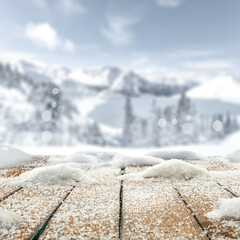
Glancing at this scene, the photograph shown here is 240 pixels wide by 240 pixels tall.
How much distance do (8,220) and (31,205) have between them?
142 millimetres

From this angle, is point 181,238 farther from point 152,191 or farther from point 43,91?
point 43,91

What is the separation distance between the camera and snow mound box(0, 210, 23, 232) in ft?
1.88

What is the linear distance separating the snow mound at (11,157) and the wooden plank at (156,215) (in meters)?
0.81

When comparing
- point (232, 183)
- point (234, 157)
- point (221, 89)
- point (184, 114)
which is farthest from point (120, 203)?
Answer: point (221, 89)

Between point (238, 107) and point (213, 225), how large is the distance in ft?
336

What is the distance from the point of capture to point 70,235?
54 cm

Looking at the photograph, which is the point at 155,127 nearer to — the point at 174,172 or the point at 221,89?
the point at 174,172

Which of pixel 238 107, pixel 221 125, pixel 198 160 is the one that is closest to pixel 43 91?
pixel 221 125

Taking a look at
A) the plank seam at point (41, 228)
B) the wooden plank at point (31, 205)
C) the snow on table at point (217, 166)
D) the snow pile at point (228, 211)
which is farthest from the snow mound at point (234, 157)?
the plank seam at point (41, 228)

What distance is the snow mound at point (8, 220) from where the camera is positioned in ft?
1.88

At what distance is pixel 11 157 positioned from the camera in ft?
4.59

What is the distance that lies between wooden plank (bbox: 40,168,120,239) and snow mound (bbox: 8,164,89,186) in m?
0.10

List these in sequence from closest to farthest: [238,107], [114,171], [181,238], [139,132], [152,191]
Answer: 1. [181,238]
2. [152,191]
3. [114,171]
4. [139,132]
5. [238,107]

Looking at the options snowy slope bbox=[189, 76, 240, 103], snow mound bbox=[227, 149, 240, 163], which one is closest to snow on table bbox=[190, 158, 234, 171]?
snow mound bbox=[227, 149, 240, 163]
